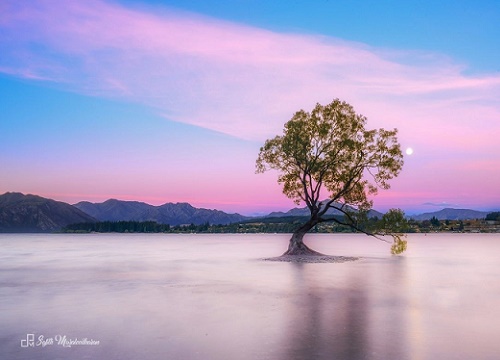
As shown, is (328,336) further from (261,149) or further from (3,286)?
(261,149)

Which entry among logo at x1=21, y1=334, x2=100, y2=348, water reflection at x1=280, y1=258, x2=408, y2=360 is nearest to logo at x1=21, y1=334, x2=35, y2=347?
logo at x1=21, y1=334, x2=100, y2=348

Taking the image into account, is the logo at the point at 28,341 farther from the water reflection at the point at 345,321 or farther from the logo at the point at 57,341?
the water reflection at the point at 345,321

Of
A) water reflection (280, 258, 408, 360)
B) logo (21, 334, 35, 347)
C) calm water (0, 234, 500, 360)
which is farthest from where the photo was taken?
logo (21, 334, 35, 347)

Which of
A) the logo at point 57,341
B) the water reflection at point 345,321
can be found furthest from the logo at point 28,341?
the water reflection at point 345,321

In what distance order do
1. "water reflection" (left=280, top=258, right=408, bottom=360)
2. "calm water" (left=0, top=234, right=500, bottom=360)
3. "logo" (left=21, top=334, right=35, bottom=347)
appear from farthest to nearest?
"logo" (left=21, top=334, right=35, bottom=347) < "calm water" (left=0, top=234, right=500, bottom=360) < "water reflection" (left=280, top=258, right=408, bottom=360)

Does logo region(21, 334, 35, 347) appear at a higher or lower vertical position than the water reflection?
lower

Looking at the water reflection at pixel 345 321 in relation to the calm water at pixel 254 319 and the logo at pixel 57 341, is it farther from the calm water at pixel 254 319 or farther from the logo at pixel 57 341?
the logo at pixel 57 341

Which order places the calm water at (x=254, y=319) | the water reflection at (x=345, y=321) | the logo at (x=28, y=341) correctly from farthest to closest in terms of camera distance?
the logo at (x=28, y=341)
the calm water at (x=254, y=319)
the water reflection at (x=345, y=321)

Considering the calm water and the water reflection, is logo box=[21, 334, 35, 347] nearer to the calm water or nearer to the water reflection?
the calm water

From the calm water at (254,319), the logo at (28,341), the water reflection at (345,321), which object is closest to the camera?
the water reflection at (345,321)

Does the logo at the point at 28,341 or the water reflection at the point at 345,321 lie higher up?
the water reflection at the point at 345,321

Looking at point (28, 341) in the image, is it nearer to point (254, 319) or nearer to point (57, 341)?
point (57, 341)

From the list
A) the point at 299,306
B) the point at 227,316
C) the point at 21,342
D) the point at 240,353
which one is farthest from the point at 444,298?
the point at 21,342

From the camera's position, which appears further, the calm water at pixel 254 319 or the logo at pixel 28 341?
the logo at pixel 28 341
